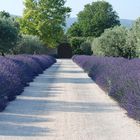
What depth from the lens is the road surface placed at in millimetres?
11648

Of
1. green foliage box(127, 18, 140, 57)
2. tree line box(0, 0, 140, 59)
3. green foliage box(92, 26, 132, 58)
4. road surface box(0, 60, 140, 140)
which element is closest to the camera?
road surface box(0, 60, 140, 140)

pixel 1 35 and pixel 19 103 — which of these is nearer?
pixel 19 103

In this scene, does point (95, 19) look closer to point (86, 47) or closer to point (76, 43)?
point (76, 43)

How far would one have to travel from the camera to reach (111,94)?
66.1ft

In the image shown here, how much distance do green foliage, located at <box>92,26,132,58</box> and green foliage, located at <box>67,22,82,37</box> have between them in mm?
77984

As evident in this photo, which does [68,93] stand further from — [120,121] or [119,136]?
[119,136]

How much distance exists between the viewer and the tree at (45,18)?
265ft

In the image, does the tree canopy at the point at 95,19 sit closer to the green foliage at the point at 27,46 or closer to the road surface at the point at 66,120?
the green foliage at the point at 27,46

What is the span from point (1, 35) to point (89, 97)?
17.4 metres

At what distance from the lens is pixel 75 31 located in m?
143

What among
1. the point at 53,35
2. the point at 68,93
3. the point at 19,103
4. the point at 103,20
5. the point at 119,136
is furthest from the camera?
the point at 103,20

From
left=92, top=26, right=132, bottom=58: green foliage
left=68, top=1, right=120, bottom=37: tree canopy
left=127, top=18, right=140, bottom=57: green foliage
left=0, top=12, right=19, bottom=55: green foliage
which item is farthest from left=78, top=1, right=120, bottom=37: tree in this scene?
left=0, top=12, right=19, bottom=55: green foliage

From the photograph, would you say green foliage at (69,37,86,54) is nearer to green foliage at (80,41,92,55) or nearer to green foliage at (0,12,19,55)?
green foliage at (80,41,92,55)

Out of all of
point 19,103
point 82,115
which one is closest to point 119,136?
point 82,115
